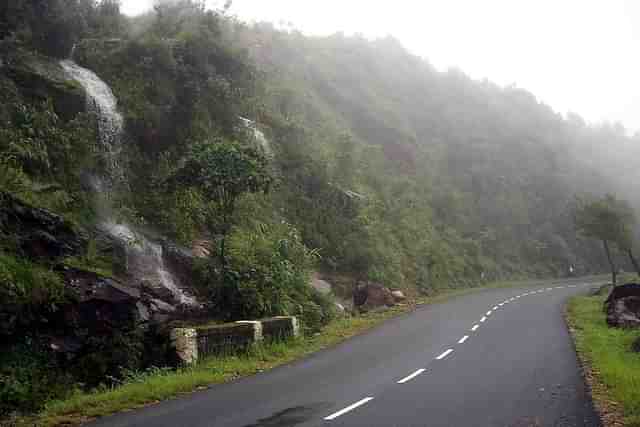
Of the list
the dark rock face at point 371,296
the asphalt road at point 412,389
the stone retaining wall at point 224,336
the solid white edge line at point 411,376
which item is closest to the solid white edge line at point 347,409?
the asphalt road at point 412,389

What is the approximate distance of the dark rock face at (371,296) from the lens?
2291 centimetres

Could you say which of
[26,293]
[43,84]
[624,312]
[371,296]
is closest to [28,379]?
[26,293]

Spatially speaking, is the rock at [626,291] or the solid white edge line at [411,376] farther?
the rock at [626,291]

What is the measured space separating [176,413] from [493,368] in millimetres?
Result: 6460

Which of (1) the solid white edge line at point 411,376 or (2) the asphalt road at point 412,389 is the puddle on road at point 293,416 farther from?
(1) the solid white edge line at point 411,376

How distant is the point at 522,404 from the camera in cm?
823

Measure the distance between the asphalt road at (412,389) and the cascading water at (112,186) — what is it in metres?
4.66

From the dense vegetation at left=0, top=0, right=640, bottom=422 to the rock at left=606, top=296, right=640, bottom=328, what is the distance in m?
9.14

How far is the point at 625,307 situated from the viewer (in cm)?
1817

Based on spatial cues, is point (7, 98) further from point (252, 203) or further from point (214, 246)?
point (252, 203)

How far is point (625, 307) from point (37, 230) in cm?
1753

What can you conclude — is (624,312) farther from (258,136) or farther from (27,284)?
(27,284)

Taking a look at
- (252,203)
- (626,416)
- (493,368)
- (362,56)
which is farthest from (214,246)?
(362,56)

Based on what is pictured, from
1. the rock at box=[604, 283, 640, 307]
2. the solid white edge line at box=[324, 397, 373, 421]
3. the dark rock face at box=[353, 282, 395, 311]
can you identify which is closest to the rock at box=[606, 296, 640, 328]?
the rock at box=[604, 283, 640, 307]
